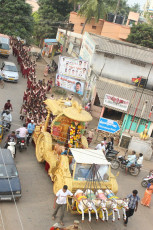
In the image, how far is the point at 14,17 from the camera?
1457 inches

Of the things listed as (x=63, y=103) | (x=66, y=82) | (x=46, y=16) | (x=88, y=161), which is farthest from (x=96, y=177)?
(x=46, y=16)

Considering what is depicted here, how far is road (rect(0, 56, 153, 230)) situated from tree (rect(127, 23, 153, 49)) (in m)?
27.3

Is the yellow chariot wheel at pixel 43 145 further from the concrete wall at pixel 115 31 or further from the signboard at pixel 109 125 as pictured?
the concrete wall at pixel 115 31

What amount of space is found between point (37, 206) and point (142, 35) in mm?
33221

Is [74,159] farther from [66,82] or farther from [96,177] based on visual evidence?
[66,82]

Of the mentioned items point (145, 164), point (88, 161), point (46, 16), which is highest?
point (46, 16)

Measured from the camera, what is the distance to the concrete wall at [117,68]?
23531 mm

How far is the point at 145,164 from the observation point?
1636 centimetres

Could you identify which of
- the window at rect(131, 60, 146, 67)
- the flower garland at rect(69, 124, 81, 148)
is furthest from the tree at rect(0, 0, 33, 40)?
the flower garland at rect(69, 124, 81, 148)

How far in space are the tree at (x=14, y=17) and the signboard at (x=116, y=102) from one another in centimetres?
2282

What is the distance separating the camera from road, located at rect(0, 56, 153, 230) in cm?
909

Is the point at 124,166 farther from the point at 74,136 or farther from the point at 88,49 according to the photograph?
the point at 88,49

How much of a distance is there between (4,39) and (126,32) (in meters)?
18.2

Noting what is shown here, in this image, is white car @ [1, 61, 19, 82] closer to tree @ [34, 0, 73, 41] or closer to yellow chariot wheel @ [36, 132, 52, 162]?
yellow chariot wheel @ [36, 132, 52, 162]
